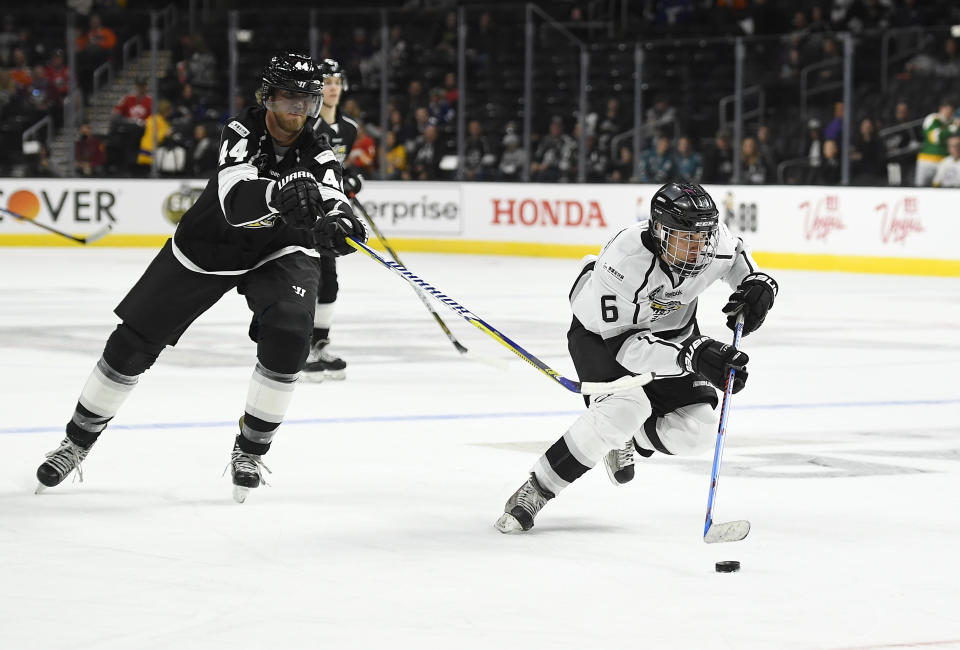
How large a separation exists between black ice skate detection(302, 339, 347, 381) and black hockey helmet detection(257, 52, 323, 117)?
2917mm

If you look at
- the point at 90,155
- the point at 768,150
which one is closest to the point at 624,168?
the point at 768,150

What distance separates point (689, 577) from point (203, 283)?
1791 mm

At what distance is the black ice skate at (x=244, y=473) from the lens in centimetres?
463

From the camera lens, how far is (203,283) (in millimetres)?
4738

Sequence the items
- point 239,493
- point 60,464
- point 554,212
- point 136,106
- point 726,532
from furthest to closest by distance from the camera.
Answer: point 136,106
point 554,212
point 60,464
point 239,493
point 726,532

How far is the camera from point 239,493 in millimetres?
4637

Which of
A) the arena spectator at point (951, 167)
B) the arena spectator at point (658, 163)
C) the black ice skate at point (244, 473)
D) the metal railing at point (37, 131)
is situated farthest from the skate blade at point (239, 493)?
the metal railing at point (37, 131)

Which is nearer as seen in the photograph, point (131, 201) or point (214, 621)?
point (214, 621)

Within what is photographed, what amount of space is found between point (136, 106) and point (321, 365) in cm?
1147

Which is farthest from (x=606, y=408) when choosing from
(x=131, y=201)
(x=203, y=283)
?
(x=131, y=201)

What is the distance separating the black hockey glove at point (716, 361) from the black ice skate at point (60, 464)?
1885 millimetres

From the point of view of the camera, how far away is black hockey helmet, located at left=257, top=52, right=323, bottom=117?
15.3 feet

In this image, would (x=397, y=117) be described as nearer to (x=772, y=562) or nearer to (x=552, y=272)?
(x=552, y=272)

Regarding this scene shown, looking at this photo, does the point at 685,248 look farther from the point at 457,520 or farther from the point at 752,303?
the point at 457,520
